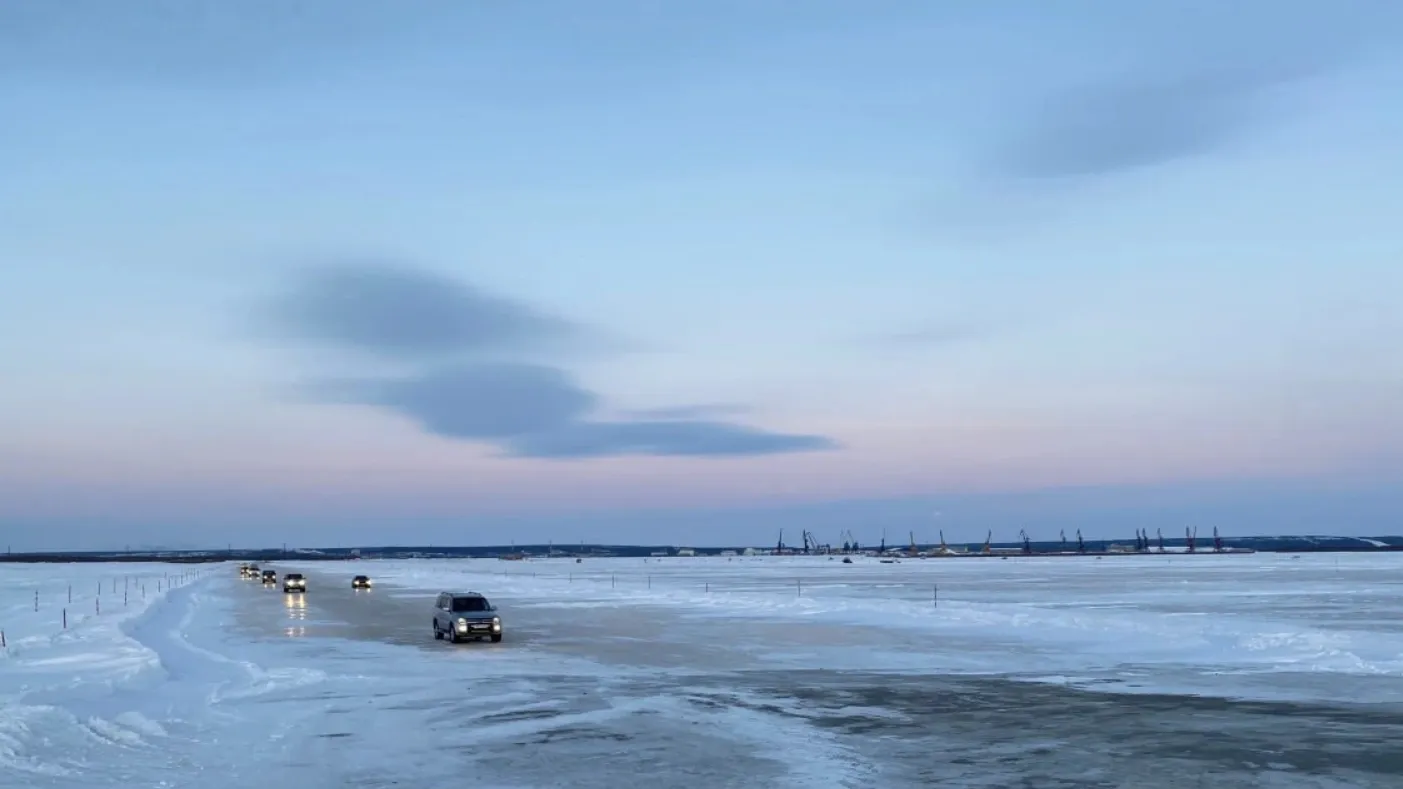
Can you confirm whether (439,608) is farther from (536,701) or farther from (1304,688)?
(1304,688)

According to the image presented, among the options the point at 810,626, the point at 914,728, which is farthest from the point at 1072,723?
the point at 810,626

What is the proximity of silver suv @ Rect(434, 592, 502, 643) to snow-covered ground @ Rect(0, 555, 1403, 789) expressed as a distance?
949 millimetres

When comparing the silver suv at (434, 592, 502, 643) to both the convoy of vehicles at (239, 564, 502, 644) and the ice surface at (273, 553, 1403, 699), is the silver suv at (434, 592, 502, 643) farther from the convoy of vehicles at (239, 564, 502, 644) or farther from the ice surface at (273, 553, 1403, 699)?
the ice surface at (273, 553, 1403, 699)

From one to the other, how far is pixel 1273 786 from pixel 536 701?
45.2ft

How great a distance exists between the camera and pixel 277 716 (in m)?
21.5

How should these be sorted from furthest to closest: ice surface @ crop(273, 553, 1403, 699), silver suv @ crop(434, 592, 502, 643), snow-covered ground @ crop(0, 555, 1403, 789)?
silver suv @ crop(434, 592, 502, 643)
ice surface @ crop(273, 553, 1403, 699)
snow-covered ground @ crop(0, 555, 1403, 789)

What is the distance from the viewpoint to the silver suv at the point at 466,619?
128 feet

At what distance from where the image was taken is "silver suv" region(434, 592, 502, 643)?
39.0 m

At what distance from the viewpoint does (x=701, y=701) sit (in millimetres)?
23719

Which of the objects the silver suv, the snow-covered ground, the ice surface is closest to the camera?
the snow-covered ground

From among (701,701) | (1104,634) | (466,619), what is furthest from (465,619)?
(1104,634)

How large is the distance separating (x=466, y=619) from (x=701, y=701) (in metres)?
17.0

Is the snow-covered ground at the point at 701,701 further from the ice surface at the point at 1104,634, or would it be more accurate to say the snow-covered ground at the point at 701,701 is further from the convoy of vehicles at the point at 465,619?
the convoy of vehicles at the point at 465,619

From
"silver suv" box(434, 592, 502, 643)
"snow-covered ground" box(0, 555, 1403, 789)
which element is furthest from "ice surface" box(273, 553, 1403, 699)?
"silver suv" box(434, 592, 502, 643)
